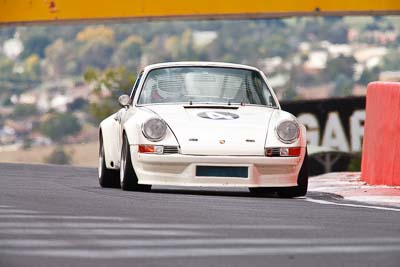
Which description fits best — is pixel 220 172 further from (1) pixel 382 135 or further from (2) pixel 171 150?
(1) pixel 382 135

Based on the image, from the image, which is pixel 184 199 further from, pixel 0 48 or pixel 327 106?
pixel 0 48

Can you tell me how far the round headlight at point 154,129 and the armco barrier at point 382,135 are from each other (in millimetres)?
3524

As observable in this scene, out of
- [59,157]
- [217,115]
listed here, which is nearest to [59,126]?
[59,157]

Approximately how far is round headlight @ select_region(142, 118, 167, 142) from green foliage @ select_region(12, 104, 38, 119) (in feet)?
419

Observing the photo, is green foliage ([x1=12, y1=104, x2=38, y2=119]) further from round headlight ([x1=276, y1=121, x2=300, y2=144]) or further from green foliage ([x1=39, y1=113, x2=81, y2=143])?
round headlight ([x1=276, y1=121, x2=300, y2=144])

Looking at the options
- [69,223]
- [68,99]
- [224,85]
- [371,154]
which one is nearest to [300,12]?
[371,154]

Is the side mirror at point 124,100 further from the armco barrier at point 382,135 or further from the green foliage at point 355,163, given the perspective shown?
the green foliage at point 355,163

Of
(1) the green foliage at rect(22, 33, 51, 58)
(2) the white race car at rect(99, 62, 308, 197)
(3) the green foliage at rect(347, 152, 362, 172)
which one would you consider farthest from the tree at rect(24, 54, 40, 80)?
(2) the white race car at rect(99, 62, 308, 197)

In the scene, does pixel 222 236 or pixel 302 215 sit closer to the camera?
pixel 222 236

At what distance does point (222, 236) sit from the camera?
8.45 metres

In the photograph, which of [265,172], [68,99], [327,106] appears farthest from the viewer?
[68,99]

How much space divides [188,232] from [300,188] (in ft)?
15.4

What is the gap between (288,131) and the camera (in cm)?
1295

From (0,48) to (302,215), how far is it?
15898 centimetres
